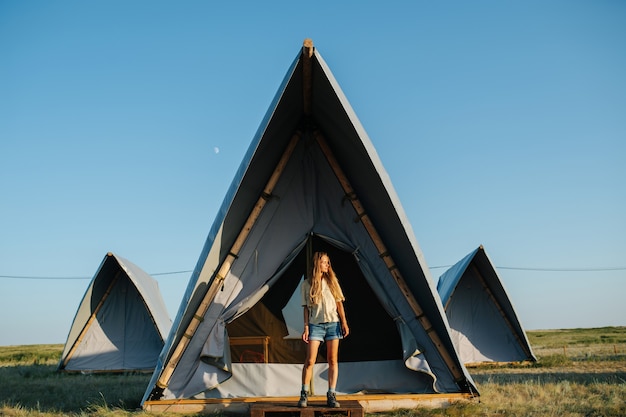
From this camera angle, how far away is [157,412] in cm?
498

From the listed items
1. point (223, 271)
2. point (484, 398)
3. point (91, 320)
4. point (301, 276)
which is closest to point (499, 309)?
point (484, 398)

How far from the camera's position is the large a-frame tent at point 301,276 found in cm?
520

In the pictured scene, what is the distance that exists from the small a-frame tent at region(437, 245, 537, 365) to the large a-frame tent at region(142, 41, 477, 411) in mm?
6817

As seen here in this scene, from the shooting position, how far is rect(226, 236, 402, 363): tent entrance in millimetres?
5996

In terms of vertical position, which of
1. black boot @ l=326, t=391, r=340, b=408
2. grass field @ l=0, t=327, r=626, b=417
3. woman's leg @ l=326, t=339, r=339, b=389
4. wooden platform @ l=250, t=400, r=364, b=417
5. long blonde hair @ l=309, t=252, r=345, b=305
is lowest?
grass field @ l=0, t=327, r=626, b=417

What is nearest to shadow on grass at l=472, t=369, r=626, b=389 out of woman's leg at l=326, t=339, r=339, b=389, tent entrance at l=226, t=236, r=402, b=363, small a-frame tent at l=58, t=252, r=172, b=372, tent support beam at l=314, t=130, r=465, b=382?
tent support beam at l=314, t=130, r=465, b=382

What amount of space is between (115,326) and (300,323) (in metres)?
7.62

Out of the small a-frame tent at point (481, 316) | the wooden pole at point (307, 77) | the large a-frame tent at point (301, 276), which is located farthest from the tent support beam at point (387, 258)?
the small a-frame tent at point (481, 316)

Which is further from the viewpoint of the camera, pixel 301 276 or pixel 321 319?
pixel 301 276

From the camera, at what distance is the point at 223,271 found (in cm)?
570

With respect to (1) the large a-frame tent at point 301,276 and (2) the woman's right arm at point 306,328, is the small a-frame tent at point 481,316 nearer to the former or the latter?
(1) the large a-frame tent at point 301,276

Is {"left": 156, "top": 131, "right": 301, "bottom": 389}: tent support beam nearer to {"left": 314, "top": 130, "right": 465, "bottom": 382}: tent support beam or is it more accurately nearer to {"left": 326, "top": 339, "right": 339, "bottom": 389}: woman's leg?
{"left": 314, "top": 130, "right": 465, "bottom": 382}: tent support beam

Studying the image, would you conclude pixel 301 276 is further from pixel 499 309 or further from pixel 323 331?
pixel 499 309

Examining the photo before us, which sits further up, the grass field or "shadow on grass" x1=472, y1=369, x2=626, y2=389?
Answer: the grass field
